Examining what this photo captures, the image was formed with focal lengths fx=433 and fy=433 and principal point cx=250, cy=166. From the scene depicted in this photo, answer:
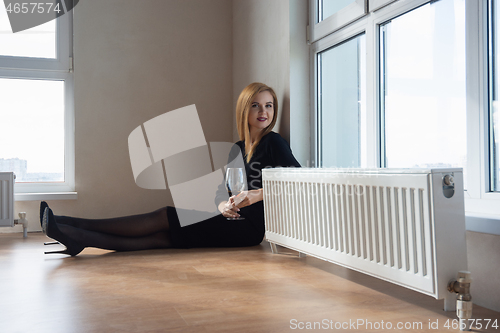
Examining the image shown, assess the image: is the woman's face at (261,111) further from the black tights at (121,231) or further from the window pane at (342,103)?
the black tights at (121,231)

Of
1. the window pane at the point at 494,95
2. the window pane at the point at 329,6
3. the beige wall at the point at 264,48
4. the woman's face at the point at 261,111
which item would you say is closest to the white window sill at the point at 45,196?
the beige wall at the point at 264,48

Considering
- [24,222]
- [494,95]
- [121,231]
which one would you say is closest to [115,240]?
[121,231]

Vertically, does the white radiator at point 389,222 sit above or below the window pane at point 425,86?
below

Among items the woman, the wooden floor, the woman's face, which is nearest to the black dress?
the woman

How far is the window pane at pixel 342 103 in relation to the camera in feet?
7.79

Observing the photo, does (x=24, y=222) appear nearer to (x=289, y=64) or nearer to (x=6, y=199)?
(x=6, y=199)

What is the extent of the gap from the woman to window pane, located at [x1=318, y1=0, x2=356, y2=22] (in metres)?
0.58

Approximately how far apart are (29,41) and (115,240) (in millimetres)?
2104

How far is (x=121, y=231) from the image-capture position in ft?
8.29

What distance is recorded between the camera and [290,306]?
150 cm

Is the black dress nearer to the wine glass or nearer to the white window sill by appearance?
the wine glass

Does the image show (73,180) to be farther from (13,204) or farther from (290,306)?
(290,306)

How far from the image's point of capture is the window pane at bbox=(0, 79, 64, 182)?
3.55m

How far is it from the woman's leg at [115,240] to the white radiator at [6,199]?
1.20m
